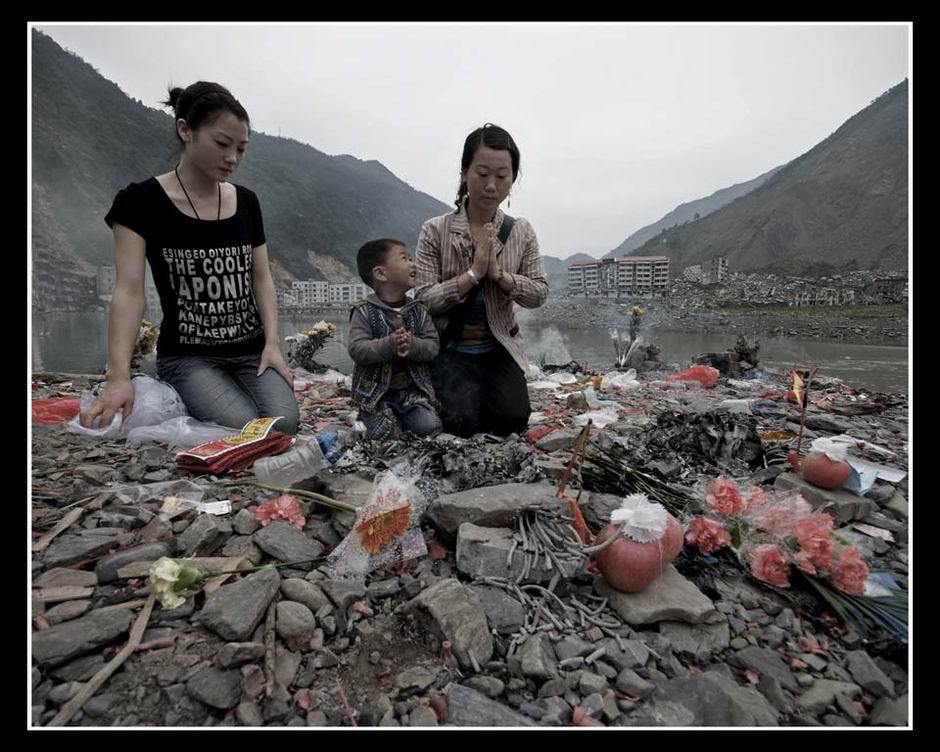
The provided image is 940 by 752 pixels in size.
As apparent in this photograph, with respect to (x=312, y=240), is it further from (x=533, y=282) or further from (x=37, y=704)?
(x=37, y=704)

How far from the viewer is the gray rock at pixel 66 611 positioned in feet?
4.74

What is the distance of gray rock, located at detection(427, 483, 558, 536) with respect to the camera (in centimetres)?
192

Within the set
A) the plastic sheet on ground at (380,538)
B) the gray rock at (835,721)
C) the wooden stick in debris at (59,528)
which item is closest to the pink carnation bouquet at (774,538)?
the gray rock at (835,721)

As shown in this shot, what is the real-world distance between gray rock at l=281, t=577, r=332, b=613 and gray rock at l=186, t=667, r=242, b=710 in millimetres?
285

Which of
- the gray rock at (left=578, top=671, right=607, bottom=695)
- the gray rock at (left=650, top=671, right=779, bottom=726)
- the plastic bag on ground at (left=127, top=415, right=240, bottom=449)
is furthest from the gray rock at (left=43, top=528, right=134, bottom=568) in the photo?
the gray rock at (left=650, top=671, right=779, bottom=726)

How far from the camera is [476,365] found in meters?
3.60

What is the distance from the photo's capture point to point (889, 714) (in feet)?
4.36

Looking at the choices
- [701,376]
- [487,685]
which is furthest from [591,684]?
[701,376]

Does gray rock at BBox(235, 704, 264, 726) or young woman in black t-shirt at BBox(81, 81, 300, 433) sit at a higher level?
young woman in black t-shirt at BBox(81, 81, 300, 433)

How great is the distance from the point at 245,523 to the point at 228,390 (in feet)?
4.89

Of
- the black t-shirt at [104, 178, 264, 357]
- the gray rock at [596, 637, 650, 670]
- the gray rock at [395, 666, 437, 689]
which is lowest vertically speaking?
the gray rock at [395, 666, 437, 689]

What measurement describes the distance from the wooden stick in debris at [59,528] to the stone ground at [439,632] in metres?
0.01

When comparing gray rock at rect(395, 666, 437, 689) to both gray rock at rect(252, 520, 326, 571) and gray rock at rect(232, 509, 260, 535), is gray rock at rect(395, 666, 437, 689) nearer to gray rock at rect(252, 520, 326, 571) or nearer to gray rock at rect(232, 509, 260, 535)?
gray rock at rect(252, 520, 326, 571)

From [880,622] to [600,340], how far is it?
14746 millimetres
